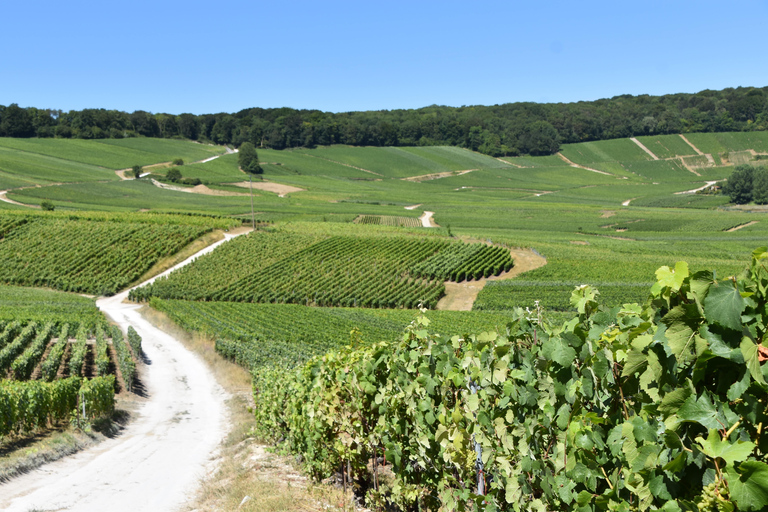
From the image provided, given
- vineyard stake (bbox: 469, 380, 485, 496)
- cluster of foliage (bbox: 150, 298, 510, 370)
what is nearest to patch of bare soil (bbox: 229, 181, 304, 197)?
cluster of foliage (bbox: 150, 298, 510, 370)

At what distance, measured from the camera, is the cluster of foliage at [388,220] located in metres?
91.8

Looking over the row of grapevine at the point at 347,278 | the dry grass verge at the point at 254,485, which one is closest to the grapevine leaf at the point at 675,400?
the dry grass verge at the point at 254,485

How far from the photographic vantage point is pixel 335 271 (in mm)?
59438

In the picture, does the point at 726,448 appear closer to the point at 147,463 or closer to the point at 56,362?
the point at 147,463

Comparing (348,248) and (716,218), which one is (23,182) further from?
(716,218)

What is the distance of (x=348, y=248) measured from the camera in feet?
217

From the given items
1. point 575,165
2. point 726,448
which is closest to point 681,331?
point 726,448

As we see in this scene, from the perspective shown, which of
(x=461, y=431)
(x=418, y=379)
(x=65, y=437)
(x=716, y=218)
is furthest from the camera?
(x=716, y=218)

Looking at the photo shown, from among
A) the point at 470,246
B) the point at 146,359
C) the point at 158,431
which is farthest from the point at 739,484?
the point at 470,246

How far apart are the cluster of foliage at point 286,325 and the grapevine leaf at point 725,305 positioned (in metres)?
23.3

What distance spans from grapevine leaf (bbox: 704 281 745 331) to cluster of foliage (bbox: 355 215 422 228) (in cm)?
8764

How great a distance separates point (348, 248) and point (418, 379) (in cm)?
5983

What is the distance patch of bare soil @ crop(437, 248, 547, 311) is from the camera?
51719 millimetres

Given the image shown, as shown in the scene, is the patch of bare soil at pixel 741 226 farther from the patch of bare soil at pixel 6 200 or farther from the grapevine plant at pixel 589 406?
the patch of bare soil at pixel 6 200
